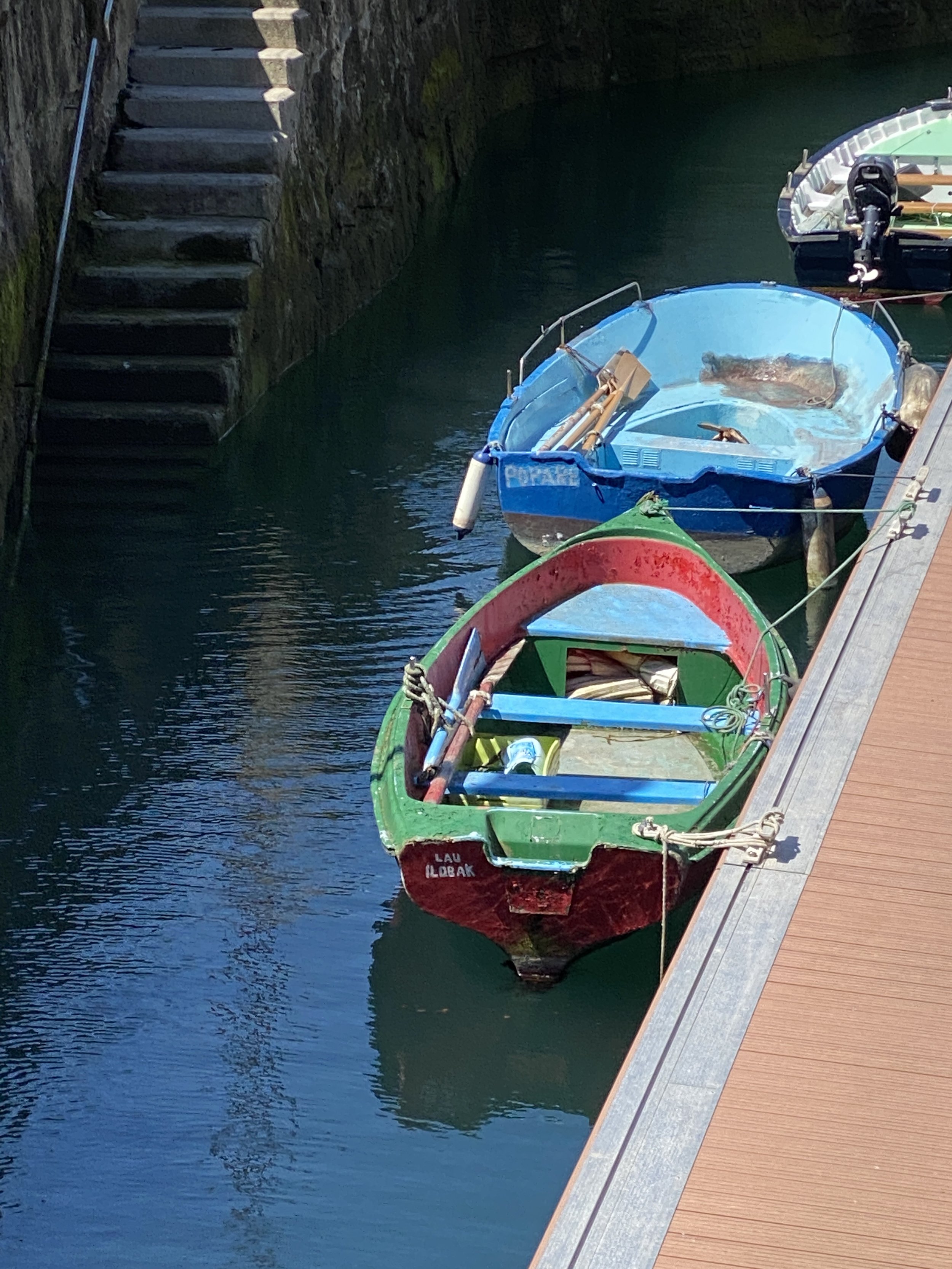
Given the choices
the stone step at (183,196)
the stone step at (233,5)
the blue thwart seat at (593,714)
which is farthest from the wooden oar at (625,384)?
the stone step at (233,5)

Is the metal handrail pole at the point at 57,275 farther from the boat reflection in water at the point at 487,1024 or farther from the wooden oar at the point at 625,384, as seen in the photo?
the boat reflection in water at the point at 487,1024

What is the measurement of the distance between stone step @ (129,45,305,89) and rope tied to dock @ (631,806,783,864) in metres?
9.17

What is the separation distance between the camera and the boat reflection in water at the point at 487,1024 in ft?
20.5

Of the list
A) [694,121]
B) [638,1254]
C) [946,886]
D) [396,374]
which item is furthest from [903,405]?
[694,121]

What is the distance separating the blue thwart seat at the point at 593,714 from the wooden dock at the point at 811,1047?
2.46 ft

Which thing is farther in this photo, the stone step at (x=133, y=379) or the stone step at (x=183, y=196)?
the stone step at (x=183, y=196)

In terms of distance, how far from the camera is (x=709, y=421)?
11.2 meters

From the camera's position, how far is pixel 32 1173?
5922 millimetres

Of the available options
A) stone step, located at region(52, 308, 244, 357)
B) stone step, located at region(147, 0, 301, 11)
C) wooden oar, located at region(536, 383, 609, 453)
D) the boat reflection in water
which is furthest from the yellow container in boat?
stone step, located at region(147, 0, 301, 11)

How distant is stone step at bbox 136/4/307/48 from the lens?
545 inches

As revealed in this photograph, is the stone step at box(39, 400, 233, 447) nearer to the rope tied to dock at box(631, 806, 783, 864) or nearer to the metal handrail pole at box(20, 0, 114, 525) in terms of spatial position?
the metal handrail pole at box(20, 0, 114, 525)

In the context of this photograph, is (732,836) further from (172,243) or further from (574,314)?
(172,243)

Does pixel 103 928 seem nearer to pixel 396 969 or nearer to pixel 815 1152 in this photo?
pixel 396 969

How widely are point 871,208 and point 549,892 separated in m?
9.90
